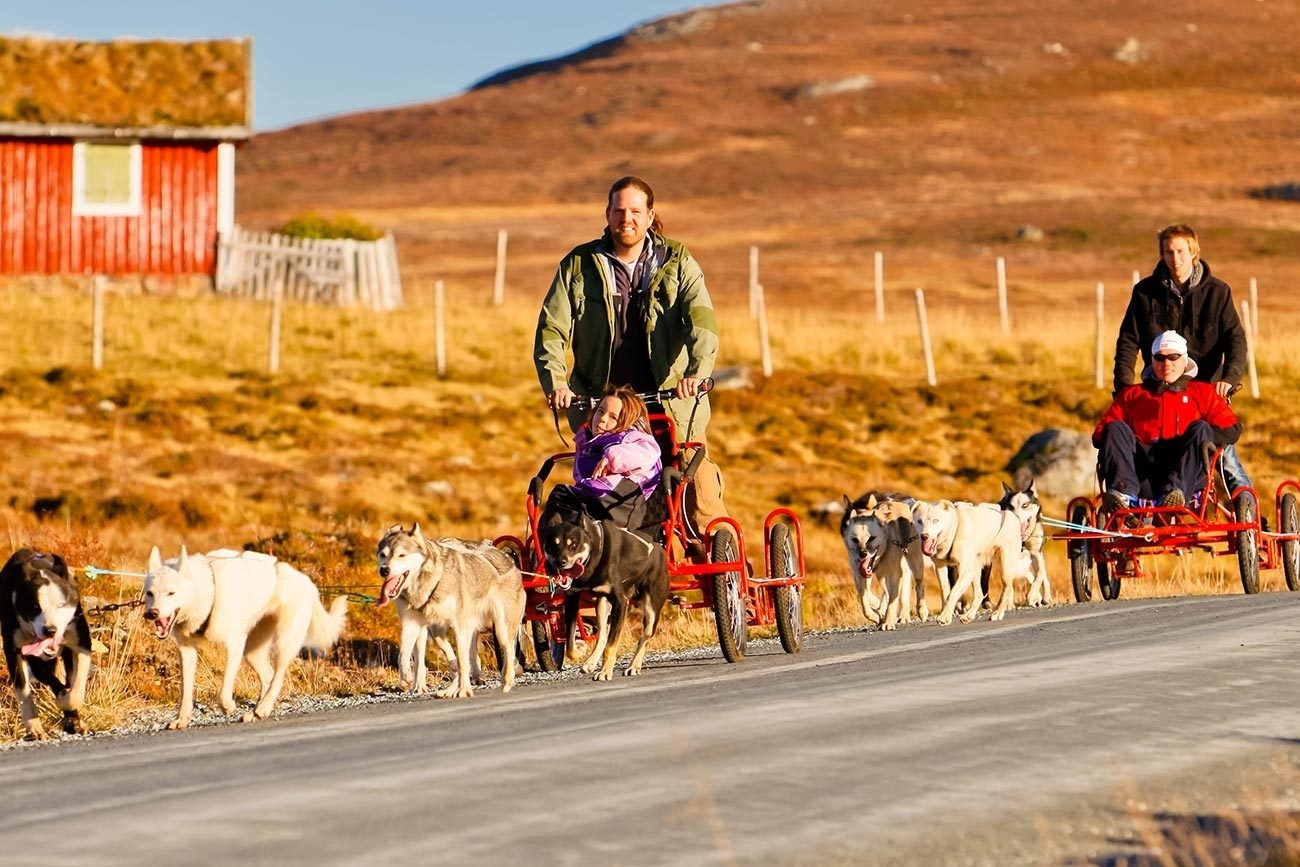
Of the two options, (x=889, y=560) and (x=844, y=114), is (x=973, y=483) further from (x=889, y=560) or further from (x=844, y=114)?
(x=844, y=114)

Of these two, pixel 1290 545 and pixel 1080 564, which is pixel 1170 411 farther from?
pixel 1290 545

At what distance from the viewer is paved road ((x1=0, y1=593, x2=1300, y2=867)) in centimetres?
659

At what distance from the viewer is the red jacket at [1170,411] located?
16891mm

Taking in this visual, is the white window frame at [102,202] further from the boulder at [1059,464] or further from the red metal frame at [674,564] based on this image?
the red metal frame at [674,564]

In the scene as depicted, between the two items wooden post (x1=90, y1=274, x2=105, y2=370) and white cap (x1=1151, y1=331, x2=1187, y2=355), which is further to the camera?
wooden post (x1=90, y1=274, x2=105, y2=370)

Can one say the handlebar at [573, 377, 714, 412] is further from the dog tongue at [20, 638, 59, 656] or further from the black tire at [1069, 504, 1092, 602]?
the black tire at [1069, 504, 1092, 602]

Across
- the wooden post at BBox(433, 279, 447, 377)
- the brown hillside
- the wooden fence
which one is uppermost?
the brown hillside

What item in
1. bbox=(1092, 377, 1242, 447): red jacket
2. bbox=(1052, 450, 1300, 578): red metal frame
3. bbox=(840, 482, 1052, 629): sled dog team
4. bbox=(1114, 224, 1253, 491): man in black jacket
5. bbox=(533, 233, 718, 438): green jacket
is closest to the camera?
bbox=(533, 233, 718, 438): green jacket

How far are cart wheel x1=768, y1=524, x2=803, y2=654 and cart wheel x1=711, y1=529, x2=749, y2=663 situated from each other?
0.38 m

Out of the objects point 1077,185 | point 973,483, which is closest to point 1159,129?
point 1077,185

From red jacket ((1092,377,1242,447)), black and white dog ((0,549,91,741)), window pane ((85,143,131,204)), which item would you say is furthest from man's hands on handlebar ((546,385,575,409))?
window pane ((85,143,131,204))

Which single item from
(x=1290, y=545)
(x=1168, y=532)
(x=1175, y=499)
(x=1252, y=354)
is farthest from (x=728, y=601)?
(x=1252, y=354)

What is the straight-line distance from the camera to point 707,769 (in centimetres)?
777

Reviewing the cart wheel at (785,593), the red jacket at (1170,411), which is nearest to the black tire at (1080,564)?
the red jacket at (1170,411)
